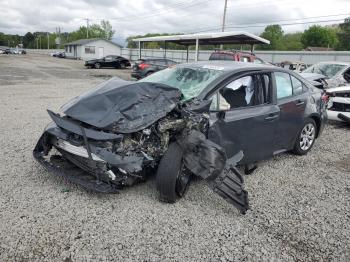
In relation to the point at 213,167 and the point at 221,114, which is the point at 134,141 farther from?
the point at 221,114

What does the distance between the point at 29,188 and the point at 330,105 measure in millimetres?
6663

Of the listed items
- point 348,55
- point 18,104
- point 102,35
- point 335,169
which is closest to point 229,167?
point 335,169

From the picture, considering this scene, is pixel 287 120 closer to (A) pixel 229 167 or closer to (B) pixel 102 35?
(A) pixel 229 167

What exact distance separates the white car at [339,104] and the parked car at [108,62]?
82.4 feet

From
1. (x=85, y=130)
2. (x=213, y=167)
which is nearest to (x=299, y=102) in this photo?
(x=213, y=167)

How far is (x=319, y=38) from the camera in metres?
81.4

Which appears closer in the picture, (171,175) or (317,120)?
(171,175)

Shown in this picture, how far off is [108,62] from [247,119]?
90.1 feet

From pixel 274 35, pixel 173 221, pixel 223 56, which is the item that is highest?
pixel 274 35

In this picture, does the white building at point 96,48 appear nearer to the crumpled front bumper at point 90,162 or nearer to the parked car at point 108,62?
the parked car at point 108,62

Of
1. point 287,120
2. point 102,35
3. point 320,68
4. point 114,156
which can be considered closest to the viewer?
point 114,156

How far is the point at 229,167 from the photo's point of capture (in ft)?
11.4

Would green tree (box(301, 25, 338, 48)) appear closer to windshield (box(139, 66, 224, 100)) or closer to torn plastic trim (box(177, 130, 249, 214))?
windshield (box(139, 66, 224, 100))

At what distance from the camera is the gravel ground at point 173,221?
2.77 m
